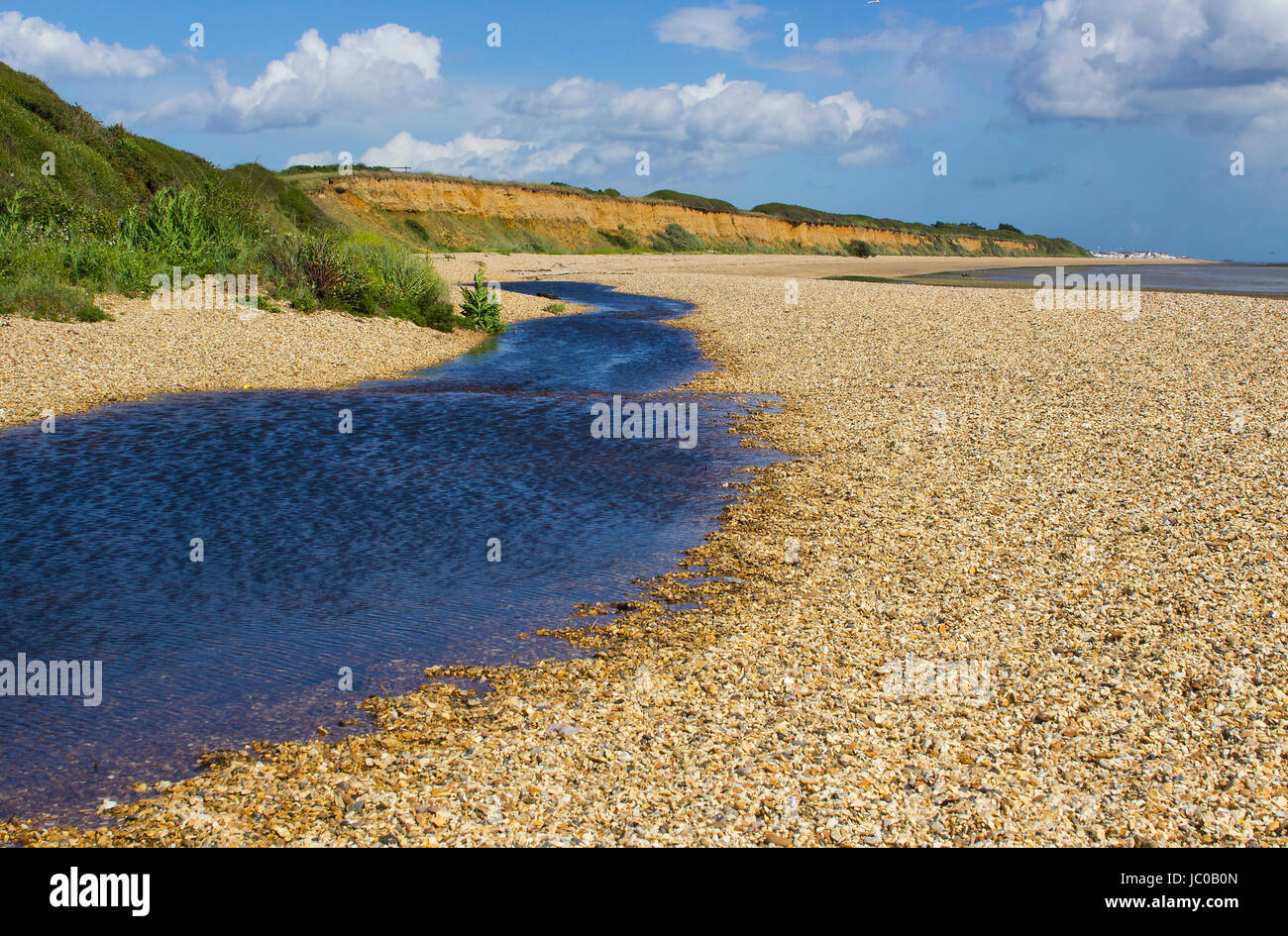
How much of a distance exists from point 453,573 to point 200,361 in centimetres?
1125

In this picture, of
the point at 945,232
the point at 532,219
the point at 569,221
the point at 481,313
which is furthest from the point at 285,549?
the point at 945,232

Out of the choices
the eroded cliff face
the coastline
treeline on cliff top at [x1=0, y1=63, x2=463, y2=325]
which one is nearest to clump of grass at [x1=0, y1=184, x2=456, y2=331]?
treeline on cliff top at [x1=0, y1=63, x2=463, y2=325]

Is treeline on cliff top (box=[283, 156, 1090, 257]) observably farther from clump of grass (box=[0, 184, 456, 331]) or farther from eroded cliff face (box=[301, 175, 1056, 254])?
clump of grass (box=[0, 184, 456, 331])

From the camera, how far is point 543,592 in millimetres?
7906

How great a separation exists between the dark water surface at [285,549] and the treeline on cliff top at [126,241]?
6868 millimetres

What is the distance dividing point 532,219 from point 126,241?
171 ft

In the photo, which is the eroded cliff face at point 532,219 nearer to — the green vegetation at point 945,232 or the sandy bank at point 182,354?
the green vegetation at point 945,232

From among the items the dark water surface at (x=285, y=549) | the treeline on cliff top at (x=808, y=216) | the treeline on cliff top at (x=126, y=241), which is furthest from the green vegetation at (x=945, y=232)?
the dark water surface at (x=285, y=549)

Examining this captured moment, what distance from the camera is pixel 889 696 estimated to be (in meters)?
5.77

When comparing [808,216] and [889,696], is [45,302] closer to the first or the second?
[889,696]

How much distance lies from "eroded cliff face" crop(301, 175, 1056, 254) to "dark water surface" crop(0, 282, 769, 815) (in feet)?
159

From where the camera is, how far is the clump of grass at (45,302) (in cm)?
1752

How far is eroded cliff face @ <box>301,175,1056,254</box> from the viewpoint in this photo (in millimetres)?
62656
